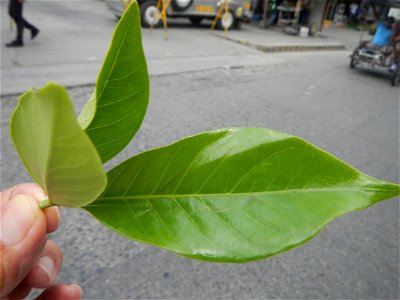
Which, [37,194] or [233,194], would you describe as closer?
[233,194]

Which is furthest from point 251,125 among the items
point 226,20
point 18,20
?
point 226,20

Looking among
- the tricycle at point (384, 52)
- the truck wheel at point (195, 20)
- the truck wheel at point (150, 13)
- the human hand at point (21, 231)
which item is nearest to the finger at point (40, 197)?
the human hand at point (21, 231)

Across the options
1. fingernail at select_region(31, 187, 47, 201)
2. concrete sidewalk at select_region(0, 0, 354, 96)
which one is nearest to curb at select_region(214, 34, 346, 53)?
concrete sidewalk at select_region(0, 0, 354, 96)

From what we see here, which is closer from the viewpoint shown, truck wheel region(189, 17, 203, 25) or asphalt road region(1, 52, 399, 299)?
asphalt road region(1, 52, 399, 299)

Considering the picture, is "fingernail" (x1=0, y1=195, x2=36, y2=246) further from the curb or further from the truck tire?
the truck tire

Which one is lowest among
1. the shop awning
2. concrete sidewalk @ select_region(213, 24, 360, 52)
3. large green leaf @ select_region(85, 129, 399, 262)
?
concrete sidewalk @ select_region(213, 24, 360, 52)

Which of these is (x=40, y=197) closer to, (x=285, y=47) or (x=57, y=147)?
(x=57, y=147)
